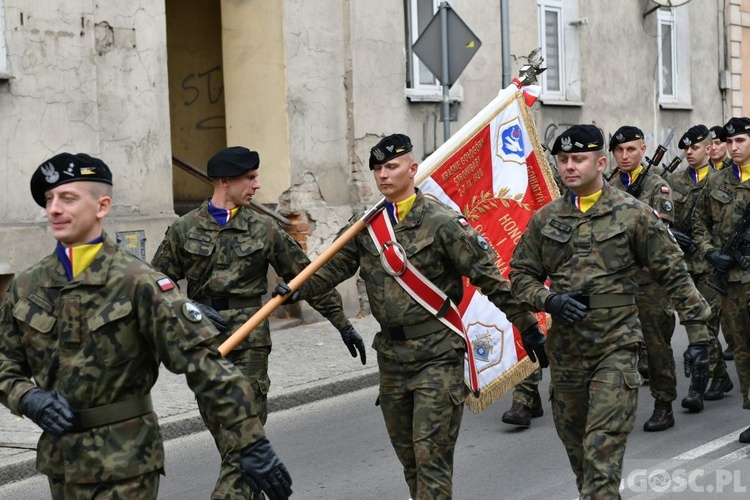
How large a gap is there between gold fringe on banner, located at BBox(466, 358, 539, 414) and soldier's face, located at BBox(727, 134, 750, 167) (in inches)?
88.3

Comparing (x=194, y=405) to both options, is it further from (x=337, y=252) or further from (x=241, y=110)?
(x=241, y=110)

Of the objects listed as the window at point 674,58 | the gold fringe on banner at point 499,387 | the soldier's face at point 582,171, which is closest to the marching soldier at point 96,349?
the soldier's face at point 582,171

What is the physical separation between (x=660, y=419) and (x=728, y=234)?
146 cm

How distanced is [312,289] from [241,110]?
8.00m

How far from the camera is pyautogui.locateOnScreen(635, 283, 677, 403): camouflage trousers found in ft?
27.7

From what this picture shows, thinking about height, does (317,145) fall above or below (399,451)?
above

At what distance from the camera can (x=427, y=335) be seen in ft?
18.8

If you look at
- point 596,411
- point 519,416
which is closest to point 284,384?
point 519,416

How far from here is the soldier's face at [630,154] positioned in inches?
353

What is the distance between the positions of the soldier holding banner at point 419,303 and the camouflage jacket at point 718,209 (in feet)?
10.5

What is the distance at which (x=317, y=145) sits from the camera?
13.8 meters

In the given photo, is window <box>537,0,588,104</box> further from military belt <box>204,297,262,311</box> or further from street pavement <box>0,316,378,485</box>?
military belt <box>204,297,262,311</box>

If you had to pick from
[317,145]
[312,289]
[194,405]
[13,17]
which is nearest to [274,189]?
[317,145]

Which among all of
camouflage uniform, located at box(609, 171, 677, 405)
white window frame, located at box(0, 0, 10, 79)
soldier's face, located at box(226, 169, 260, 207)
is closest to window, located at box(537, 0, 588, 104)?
camouflage uniform, located at box(609, 171, 677, 405)
